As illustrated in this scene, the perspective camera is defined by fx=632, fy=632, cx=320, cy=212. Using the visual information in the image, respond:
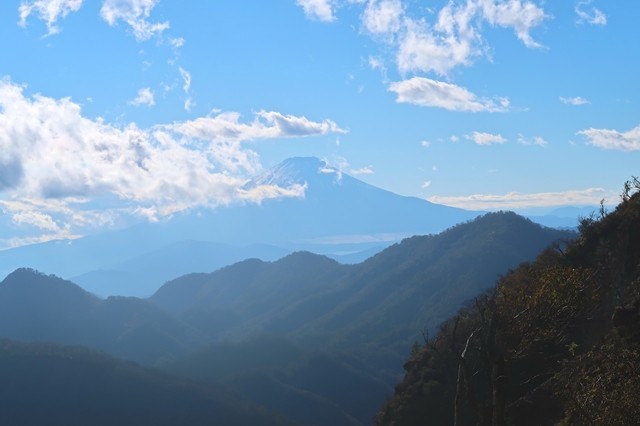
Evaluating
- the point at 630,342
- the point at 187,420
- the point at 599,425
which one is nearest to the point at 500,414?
the point at 599,425

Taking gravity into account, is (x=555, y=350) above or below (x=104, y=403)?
above

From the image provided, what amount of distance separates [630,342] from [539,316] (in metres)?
4.50

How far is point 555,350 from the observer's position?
40500 millimetres

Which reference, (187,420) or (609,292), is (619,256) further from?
(187,420)

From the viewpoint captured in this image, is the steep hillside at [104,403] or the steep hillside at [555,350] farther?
the steep hillside at [104,403]

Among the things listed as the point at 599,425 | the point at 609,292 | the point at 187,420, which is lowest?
the point at 187,420

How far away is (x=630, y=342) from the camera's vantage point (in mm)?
28938

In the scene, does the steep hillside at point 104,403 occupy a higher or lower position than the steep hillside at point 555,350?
lower

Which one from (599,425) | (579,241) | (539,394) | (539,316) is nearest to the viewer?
(599,425)

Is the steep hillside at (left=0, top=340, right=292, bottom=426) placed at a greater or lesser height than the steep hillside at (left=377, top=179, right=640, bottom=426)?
lesser

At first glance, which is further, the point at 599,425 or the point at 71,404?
the point at 71,404

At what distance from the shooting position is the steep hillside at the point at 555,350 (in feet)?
67.8

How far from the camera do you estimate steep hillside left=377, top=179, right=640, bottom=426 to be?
20672 millimetres

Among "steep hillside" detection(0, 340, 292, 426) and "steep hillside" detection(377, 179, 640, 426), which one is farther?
"steep hillside" detection(0, 340, 292, 426)
